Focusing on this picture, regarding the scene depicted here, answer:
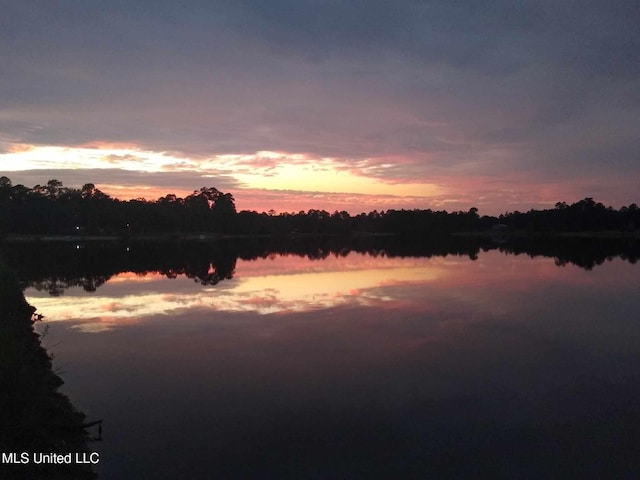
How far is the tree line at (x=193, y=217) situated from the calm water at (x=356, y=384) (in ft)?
378

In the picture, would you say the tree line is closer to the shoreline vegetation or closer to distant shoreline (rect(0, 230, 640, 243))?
distant shoreline (rect(0, 230, 640, 243))

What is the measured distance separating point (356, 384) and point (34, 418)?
674 cm

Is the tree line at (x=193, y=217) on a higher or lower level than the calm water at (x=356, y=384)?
higher


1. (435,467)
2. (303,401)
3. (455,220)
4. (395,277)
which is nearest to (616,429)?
(435,467)

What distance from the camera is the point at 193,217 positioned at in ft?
508

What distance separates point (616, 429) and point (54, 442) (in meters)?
9.61

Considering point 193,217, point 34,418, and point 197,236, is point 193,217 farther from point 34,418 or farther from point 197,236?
point 34,418

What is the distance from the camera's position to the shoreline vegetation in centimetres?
730

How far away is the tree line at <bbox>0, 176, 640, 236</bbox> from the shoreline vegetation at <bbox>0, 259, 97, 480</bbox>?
121 meters

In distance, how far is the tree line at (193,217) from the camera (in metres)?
130

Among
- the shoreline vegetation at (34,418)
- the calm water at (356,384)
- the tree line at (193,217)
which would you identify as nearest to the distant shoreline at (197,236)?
the tree line at (193,217)

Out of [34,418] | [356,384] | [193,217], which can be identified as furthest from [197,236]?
[34,418]

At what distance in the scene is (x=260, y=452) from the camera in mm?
8984

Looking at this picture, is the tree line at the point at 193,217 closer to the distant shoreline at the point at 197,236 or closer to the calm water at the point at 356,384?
the distant shoreline at the point at 197,236
